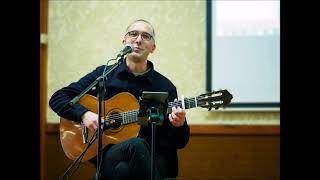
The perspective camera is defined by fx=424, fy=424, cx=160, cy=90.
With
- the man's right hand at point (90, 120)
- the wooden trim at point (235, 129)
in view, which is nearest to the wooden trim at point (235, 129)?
the wooden trim at point (235, 129)

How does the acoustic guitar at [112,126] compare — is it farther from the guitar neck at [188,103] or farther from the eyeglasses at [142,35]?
the eyeglasses at [142,35]

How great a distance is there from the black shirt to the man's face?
4.2 inches

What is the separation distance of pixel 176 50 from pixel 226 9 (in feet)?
1.47

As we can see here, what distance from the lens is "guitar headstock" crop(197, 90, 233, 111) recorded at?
2.07 meters

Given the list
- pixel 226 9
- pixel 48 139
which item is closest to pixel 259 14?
pixel 226 9

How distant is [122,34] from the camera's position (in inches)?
120

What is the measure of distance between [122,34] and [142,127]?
101 cm

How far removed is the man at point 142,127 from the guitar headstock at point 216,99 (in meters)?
0.14

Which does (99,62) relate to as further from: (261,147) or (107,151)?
(261,147)

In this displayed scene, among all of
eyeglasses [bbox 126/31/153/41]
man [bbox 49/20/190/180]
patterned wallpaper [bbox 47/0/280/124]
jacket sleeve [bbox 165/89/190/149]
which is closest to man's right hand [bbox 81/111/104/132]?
man [bbox 49/20/190/180]
